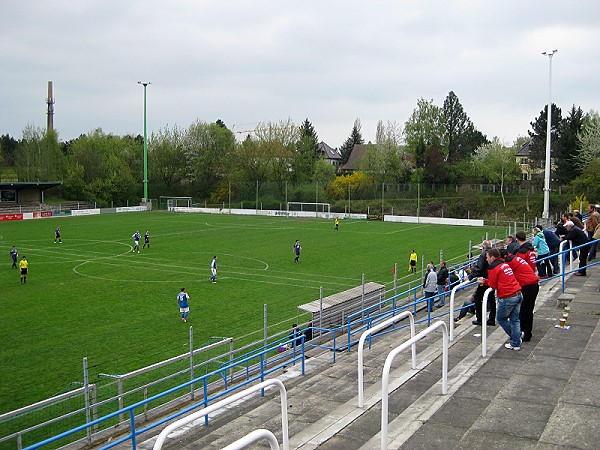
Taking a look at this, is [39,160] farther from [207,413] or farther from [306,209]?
[207,413]

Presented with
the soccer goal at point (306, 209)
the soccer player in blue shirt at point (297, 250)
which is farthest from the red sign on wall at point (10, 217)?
the soccer player in blue shirt at point (297, 250)

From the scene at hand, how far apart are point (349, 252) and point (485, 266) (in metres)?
27.2

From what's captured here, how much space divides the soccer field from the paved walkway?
24.0 ft

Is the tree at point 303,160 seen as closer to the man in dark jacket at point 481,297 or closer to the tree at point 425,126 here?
the tree at point 425,126

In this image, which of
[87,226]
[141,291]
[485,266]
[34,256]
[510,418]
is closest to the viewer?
[510,418]

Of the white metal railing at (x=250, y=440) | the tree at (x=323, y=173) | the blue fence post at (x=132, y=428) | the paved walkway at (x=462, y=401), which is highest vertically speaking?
the tree at (x=323, y=173)

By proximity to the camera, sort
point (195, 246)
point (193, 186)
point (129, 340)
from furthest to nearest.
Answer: point (193, 186), point (195, 246), point (129, 340)

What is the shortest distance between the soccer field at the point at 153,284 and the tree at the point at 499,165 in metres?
29.9

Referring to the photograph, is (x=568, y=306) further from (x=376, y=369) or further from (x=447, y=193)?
(x=447, y=193)

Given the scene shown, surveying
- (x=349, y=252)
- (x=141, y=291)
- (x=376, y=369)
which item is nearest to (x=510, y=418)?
(x=376, y=369)

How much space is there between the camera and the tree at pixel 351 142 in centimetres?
12181

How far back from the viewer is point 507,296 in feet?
29.9

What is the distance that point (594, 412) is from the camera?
22.6 ft

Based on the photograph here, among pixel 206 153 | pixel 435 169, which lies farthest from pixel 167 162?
pixel 435 169
